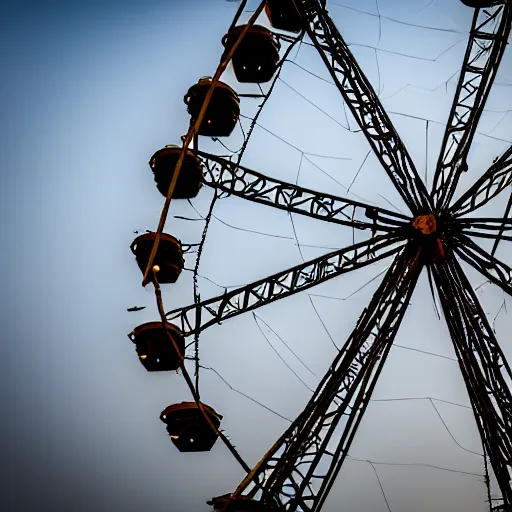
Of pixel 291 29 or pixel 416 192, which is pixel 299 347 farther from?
pixel 291 29

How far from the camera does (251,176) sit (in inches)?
490

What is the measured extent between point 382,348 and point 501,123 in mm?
7285

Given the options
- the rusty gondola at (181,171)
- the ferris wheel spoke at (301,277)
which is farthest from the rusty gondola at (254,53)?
the ferris wheel spoke at (301,277)

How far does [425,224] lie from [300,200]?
209cm

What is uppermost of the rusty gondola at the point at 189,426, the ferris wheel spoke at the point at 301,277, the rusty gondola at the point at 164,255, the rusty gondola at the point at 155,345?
the rusty gondola at the point at 164,255

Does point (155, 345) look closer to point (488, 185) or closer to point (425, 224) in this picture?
point (425, 224)

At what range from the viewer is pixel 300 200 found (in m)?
12.2

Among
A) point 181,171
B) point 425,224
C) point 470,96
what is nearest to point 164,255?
point 181,171

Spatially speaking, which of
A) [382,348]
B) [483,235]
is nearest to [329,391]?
[382,348]

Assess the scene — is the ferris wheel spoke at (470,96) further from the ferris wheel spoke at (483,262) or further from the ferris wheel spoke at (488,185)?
the ferris wheel spoke at (483,262)

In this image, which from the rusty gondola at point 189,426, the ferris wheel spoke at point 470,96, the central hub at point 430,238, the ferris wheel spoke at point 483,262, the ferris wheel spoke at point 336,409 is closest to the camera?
the ferris wheel spoke at point 336,409

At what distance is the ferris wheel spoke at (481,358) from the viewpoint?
11297 mm

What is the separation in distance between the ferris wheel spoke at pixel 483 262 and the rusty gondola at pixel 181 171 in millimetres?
4663

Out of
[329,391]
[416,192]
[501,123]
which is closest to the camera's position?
[329,391]
